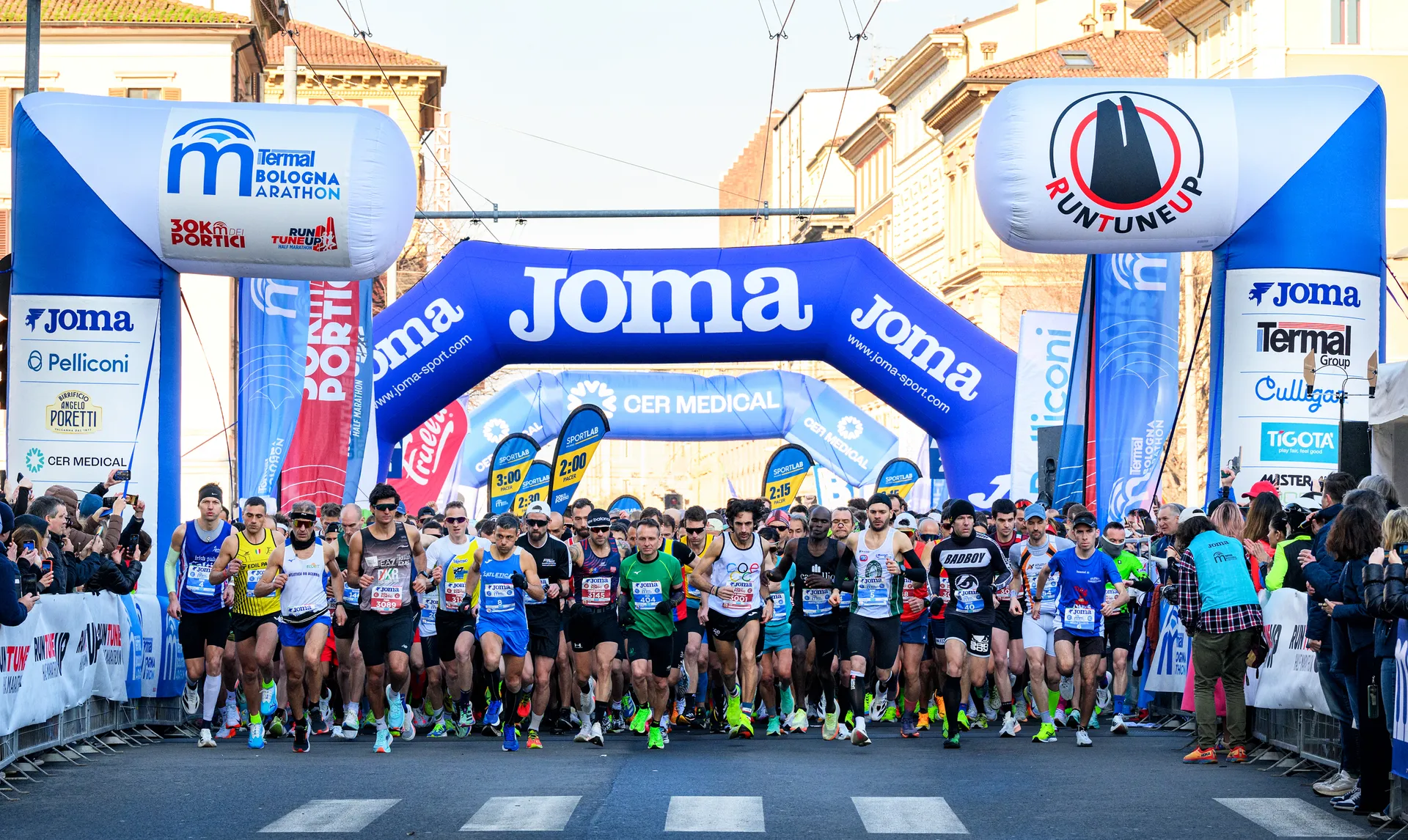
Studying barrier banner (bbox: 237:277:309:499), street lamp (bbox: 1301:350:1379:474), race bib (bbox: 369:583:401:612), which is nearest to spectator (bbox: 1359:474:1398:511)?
street lamp (bbox: 1301:350:1379:474)

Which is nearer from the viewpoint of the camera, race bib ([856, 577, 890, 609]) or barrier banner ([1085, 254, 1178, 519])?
race bib ([856, 577, 890, 609])

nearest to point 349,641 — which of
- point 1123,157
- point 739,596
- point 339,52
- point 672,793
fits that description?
point 739,596

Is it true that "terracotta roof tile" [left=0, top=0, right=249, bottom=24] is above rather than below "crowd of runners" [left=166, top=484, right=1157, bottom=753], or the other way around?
above

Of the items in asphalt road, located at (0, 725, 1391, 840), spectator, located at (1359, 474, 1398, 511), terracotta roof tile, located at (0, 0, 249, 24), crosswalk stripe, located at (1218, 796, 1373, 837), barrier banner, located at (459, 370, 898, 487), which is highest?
terracotta roof tile, located at (0, 0, 249, 24)

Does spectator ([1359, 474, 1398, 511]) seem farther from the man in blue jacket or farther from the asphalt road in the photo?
the asphalt road

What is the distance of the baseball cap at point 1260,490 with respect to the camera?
557 inches

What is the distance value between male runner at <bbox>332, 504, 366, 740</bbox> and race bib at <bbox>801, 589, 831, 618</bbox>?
10.9 feet

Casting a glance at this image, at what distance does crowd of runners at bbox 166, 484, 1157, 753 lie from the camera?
14.9 meters

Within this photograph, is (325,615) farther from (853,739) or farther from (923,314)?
(923,314)

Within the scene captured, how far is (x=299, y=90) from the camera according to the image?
7419 cm

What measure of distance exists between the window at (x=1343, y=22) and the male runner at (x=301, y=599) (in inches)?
1599

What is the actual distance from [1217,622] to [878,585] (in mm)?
2720

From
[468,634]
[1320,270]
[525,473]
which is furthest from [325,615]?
[525,473]

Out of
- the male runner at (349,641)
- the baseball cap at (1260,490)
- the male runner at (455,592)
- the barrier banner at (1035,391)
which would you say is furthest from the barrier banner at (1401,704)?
the barrier banner at (1035,391)
